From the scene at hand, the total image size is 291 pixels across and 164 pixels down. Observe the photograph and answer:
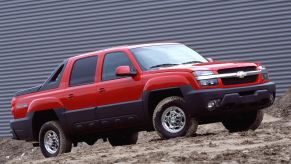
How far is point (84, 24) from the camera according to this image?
22094 mm

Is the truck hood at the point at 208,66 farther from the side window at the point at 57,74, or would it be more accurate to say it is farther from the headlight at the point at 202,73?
the side window at the point at 57,74

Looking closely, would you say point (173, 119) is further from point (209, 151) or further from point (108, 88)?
point (209, 151)

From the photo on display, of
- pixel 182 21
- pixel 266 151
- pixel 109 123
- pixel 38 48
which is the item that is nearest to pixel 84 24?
pixel 38 48

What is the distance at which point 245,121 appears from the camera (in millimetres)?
12055

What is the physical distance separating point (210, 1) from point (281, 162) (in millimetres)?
12090

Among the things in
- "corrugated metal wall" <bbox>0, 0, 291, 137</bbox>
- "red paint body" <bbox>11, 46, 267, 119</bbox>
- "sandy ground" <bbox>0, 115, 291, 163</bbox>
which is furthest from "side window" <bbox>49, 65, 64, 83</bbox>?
"corrugated metal wall" <bbox>0, 0, 291, 137</bbox>

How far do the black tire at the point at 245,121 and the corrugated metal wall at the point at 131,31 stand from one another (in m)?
6.88

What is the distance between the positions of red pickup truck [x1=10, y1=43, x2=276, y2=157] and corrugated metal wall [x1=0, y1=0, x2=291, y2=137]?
6.75 metres

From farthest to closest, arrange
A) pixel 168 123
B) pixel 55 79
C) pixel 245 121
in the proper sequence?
pixel 55 79
pixel 245 121
pixel 168 123

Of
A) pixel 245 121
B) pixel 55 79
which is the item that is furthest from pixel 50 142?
pixel 245 121

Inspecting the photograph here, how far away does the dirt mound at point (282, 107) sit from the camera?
17.3m

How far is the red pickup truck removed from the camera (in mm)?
10844

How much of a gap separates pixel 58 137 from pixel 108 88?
1.50 m

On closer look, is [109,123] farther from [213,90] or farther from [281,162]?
[281,162]
